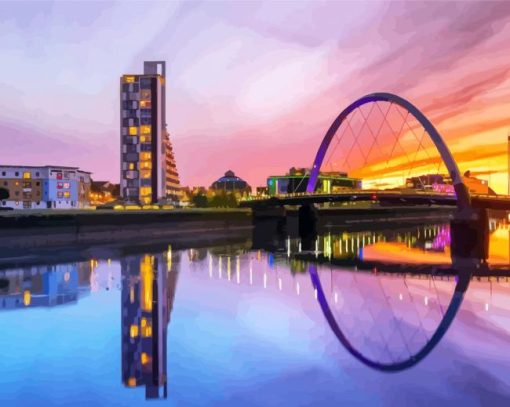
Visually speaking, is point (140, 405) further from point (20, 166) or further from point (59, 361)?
point (20, 166)

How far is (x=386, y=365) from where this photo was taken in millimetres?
15445

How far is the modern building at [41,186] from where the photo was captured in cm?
12431

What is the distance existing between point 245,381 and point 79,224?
48.8m

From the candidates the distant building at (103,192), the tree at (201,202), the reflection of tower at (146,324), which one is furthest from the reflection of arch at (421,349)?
the distant building at (103,192)

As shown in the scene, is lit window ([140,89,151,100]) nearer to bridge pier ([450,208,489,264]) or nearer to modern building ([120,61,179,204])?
modern building ([120,61,179,204])

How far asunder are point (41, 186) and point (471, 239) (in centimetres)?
10006

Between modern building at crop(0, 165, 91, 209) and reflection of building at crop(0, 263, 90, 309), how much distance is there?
90442 mm

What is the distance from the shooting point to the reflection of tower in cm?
1434

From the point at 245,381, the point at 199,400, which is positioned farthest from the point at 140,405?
the point at 245,381

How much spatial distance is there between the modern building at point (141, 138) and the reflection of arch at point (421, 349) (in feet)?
291

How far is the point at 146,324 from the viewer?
67.0 ft

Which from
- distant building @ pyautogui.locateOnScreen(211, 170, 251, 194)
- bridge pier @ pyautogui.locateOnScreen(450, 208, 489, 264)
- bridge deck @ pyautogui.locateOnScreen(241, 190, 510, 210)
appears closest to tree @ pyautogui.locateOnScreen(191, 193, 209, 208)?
bridge deck @ pyautogui.locateOnScreen(241, 190, 510, 210)

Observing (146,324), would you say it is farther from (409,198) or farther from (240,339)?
(409,198)

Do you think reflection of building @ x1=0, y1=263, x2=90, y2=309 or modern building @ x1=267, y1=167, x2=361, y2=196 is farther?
modern building @ x1=267, y1=167, x2=361, y2=196
